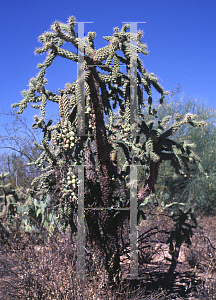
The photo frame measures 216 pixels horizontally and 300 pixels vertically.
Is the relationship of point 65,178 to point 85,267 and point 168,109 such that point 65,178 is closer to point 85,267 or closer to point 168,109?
point 85,267

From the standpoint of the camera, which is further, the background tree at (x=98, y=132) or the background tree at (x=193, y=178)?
the background tree at (x=193, y=178)

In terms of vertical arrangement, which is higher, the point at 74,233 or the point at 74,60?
the point at 74,60

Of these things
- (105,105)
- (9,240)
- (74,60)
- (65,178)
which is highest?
(74,60)

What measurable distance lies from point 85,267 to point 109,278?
1.16ft

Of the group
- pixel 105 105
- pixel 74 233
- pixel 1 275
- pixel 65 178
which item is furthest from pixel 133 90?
pixel 1 275

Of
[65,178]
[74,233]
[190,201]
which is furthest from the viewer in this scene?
[190,201]

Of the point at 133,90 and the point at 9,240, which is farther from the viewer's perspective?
the point at 9,240

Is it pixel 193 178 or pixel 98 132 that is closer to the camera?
pixel 98 132

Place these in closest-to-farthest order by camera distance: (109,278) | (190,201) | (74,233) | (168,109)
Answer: (109,278), (74,233), (190,201), (168,109)

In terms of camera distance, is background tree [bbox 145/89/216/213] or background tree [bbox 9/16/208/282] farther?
background tree [bbox 145/89/216/213]

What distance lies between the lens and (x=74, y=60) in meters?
3.00

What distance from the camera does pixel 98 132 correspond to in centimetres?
318

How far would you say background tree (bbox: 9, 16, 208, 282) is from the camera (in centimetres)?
301

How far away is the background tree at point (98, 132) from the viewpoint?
3010 mm
